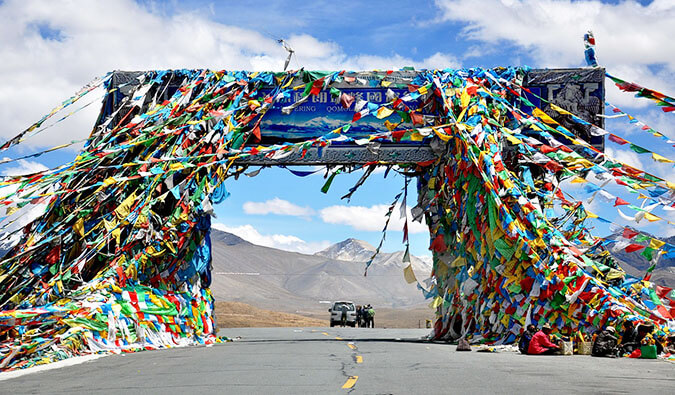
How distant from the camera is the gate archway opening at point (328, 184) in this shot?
19375 mm

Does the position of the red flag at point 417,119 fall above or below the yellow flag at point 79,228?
above

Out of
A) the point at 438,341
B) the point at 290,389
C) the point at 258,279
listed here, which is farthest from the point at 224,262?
the point at 290,389

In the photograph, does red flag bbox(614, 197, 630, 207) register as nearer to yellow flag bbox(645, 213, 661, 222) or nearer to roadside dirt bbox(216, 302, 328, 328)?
yellow flag bbox(645, 213, 661, 222)

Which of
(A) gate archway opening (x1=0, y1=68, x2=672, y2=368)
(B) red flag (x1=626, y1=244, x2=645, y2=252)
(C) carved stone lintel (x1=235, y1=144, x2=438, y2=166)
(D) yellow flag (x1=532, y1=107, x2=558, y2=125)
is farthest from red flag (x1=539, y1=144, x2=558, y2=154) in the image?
(B) red flag (x1=626, y1=244, x2=645, y2=252)

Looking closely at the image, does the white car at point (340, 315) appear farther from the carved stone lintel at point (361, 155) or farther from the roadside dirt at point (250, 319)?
the carved stone lintel at point (361, 155)

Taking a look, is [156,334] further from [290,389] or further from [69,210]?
[290,389]

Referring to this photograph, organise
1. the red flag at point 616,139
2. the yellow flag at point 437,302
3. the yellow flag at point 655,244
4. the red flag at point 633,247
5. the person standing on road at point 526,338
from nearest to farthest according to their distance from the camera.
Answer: the yellow flag at point 655,244 → the red flag at point 633,247 → the person standing on road at point 526,338 → the red flag at point 616,139 → the yellow flag at point 437,302

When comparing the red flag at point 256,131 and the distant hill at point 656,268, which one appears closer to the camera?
the red flag at point 256,131

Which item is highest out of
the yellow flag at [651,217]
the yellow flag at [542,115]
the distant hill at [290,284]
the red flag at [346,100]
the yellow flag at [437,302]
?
the distant hill at [290,284]

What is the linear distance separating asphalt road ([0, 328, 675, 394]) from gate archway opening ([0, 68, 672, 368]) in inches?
122

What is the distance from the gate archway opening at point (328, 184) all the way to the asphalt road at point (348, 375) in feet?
10.2

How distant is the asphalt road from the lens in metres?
10.2

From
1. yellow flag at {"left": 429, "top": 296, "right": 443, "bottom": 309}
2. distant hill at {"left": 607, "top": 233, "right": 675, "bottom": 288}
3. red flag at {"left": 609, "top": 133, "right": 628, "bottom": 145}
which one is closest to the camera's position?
red flag at {"left": 609, "top": 133, "right": 628, "bottom": 145}

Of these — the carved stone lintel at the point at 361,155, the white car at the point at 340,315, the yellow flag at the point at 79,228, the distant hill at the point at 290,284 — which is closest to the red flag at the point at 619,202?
the carved stone lintel at the point at 361,155
